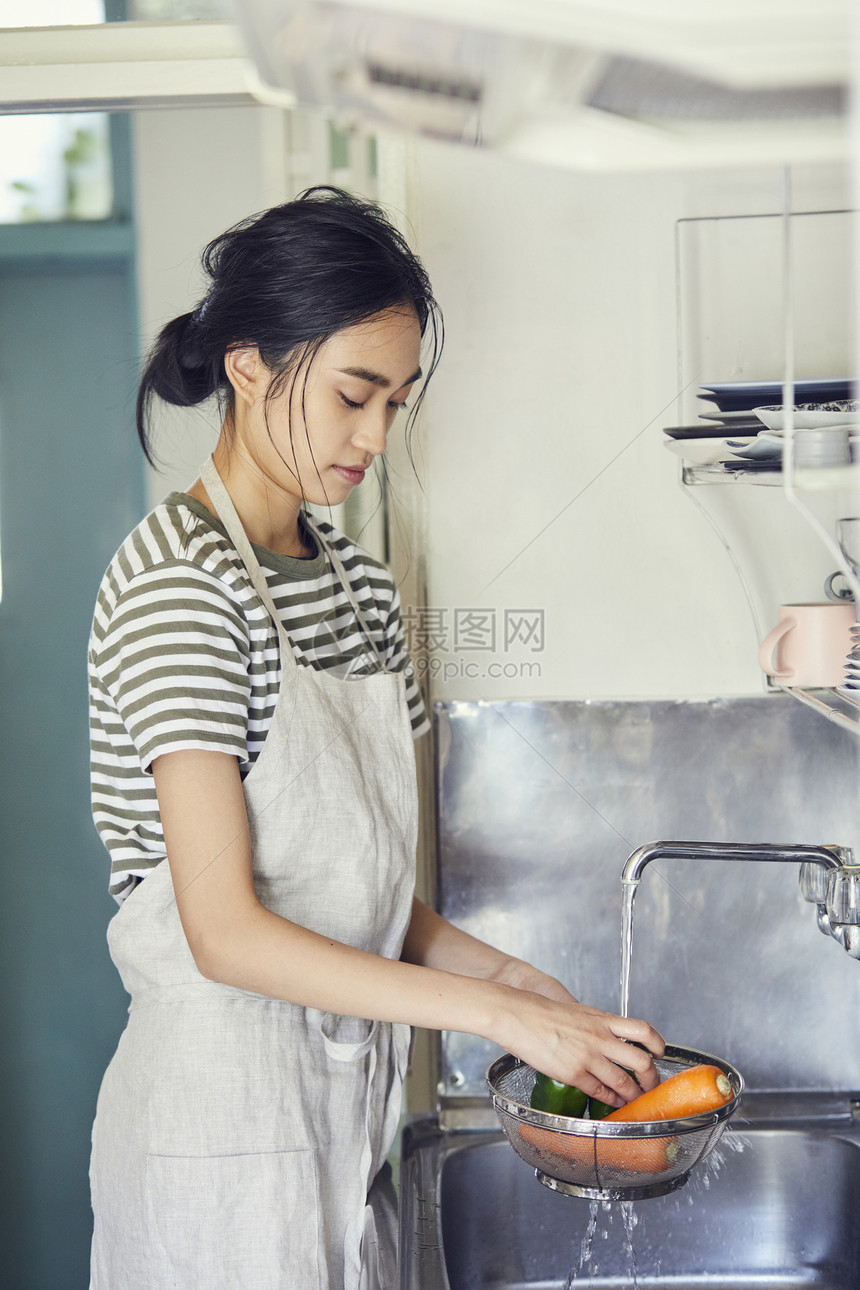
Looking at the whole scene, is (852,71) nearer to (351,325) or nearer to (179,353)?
(351,325)

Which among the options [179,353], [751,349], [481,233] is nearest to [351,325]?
[179,353]

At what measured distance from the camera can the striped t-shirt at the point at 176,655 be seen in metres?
0.63

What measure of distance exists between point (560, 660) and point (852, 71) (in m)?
0.75

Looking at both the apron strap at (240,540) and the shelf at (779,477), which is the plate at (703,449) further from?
the apron strap at (240,540)

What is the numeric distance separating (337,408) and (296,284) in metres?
0.08

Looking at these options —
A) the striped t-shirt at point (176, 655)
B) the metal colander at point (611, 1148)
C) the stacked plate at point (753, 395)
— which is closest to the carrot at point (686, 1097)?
the metal colander at point (611, 1148)

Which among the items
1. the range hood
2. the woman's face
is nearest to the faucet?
the woman's face

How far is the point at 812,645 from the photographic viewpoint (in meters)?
0.82

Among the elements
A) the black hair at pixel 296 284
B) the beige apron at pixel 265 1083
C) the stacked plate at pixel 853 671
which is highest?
the black hair at pixel 296 284

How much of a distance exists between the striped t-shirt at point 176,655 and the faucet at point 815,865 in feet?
0.81

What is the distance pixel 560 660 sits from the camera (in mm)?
963

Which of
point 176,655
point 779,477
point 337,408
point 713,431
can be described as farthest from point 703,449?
point 176,655

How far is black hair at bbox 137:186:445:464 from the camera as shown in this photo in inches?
27.6

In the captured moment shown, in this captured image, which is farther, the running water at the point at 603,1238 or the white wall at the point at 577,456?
the white wall at the point at 577,456
